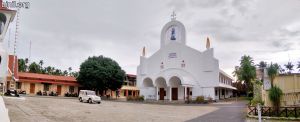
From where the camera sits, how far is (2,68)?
5.39m

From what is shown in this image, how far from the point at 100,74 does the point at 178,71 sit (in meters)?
12.4

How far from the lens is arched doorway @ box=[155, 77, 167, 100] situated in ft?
154

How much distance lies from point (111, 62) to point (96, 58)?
106 inches

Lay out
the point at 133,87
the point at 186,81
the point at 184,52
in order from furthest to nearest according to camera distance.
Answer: the point at 133,87, the point at 184,52, the point at 186,81

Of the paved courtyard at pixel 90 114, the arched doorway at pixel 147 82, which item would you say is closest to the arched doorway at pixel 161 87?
the arched doorway at pixel 147 82

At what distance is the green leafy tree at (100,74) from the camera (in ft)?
161

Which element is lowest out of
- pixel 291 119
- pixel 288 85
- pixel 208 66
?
pixel 291 119

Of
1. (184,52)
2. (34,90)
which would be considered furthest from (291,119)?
(34,90)

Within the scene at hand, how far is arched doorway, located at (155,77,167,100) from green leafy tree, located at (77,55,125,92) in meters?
7.60

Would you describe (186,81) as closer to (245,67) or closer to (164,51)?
(164,51)

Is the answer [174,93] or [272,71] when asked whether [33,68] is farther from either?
[272,71]

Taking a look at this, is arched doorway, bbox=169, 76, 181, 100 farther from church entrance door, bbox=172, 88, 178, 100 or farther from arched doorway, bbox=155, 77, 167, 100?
arched doorway, bbox=155, 77, 167, 100

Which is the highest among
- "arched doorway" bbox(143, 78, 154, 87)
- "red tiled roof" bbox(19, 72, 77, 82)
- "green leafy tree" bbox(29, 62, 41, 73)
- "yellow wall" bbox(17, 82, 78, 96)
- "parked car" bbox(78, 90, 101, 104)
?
"green leafy tree" bbox(29, 62, 41, 73)

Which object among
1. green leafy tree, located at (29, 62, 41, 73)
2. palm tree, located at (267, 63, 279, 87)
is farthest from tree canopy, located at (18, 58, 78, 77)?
palm tree, located at (267, 63, 279, 87)
